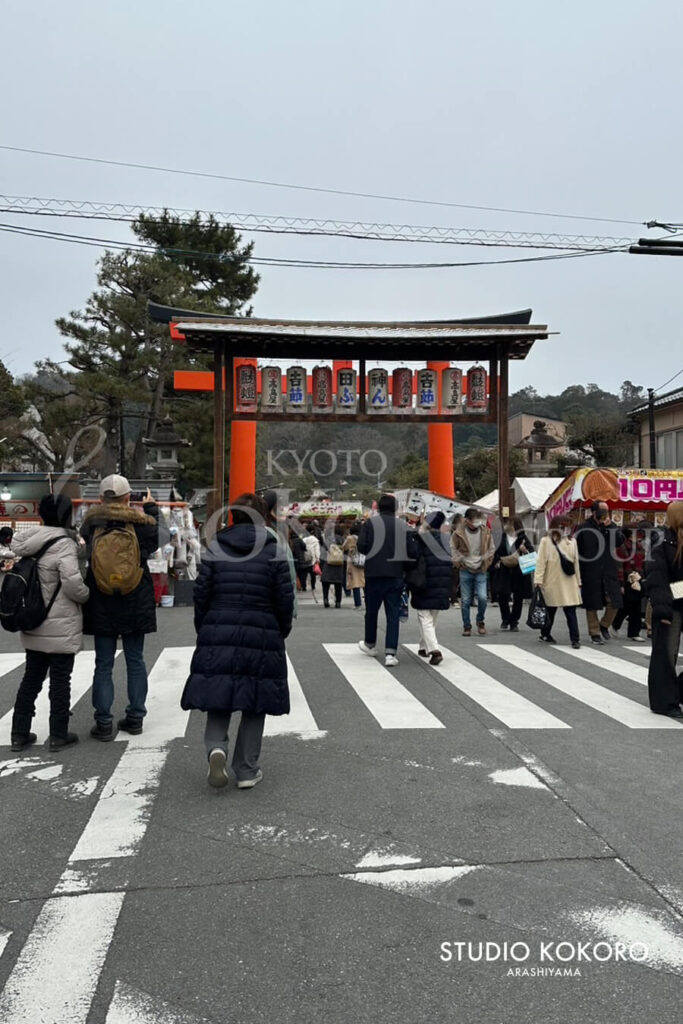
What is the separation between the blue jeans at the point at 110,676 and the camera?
5926 millimetres

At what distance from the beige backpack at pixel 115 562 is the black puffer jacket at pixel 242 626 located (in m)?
1.04

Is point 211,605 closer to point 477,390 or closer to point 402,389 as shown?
point 402,389

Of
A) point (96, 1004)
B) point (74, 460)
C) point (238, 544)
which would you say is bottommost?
point (96, 1004)

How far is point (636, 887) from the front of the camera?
3.53 m

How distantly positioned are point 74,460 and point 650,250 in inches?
1059

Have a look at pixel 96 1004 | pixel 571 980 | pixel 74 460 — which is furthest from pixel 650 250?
pixel 74 460

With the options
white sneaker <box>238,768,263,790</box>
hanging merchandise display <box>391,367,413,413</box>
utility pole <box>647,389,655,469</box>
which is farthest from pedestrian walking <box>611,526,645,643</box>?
A: utility pole <box>647,389,655,469</box>

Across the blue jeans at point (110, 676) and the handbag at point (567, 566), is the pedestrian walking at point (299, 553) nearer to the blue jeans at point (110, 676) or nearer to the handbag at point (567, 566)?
the handbag at point (567, 566)

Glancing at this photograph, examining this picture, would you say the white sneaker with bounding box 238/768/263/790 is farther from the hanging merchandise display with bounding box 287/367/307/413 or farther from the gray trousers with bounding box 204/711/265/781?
the hanging merchandise display with bounding box 287/367/307/413

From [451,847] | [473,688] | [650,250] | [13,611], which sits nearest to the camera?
[451,847]

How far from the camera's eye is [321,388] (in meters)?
21.5

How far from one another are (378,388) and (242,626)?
1736 cm

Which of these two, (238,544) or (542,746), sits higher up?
(238,544)

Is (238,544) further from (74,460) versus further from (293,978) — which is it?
(74,460)
